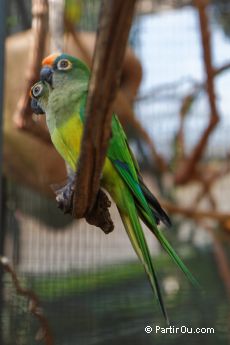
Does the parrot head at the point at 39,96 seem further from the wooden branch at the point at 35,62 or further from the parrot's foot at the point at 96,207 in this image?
the wooden branch at the point at 35,62

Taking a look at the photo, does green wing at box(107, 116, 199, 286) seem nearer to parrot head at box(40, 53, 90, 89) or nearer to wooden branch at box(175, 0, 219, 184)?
parrot head at box(40, 53, 90, 89)

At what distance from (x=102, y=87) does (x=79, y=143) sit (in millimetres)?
104

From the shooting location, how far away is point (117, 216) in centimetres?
98

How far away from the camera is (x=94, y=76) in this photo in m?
0.21

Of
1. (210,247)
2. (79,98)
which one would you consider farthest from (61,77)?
(210,247)

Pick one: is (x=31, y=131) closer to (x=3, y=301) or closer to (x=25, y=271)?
(x=3, y=301)

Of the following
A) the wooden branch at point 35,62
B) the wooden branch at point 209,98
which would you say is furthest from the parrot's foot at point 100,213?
the wooden branch at point 209,98

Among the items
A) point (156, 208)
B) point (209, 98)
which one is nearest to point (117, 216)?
point (209, 98)

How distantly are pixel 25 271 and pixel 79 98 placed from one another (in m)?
0.92

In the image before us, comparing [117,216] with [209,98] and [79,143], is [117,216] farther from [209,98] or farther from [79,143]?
[79,143]

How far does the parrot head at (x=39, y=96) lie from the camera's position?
28cm

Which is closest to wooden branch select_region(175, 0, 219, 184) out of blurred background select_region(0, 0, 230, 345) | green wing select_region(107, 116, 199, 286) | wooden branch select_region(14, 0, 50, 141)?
blurred background select_region(0, 0, 230, 345)

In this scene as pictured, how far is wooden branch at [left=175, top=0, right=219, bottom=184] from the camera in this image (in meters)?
0.99

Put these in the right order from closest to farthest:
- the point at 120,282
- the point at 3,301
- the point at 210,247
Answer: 1. the point at 3,301
2. the point at 120,282
3. the point at 210,247
